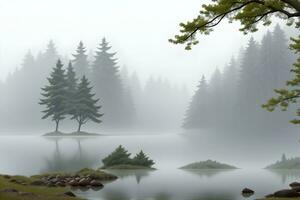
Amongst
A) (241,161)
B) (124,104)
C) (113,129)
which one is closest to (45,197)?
(241,161)

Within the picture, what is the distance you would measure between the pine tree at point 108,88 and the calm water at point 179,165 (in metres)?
23.9

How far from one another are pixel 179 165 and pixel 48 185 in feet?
66.4

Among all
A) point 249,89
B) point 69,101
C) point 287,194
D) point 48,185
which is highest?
point 249,89

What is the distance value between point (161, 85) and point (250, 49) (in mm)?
77980

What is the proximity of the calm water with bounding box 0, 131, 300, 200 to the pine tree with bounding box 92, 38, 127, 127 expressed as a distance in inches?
941

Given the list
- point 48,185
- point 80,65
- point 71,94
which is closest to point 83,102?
point 71,94

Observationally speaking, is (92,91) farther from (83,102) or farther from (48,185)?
(48,185)

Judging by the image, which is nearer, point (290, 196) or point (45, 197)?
point (45, 197)

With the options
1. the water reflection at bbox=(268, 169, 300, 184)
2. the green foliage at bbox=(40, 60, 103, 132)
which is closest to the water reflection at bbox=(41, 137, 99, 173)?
the water reflection at bbox=(268, 169, 300, 184)

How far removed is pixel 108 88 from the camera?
102 metres

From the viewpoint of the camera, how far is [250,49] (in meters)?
92.4

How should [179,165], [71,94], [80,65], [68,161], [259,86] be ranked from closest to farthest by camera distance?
[68,161]
[179,165]
[71,94]
[259,86]
[80,65]

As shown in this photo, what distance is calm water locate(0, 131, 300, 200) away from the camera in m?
22.3

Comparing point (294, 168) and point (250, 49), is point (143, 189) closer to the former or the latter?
point (294, 168)
